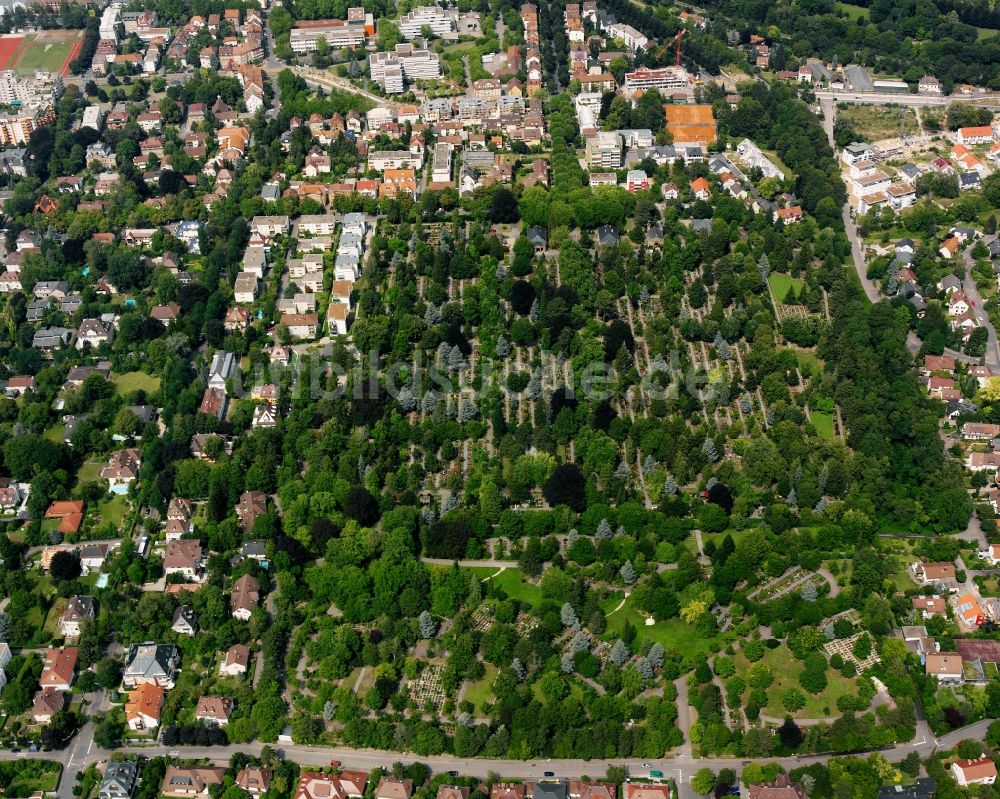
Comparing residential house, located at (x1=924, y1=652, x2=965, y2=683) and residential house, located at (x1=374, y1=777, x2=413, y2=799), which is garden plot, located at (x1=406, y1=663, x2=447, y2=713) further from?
residential house, located at (x1=924, y1=652, x2=965, y2=683)

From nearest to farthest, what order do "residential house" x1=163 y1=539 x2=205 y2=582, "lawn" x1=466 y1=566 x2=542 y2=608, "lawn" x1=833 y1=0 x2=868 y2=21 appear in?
"lawn" x1=466 y1=566 x2=542 y2=608
"residential house" x1=163 y1=539 x2=205 y2=582
"lawn" x1=833 y1=0 x2=868 y2=21

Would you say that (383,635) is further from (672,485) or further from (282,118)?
(282,118)

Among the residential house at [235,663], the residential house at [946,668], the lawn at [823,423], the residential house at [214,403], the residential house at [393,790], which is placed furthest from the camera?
the residential house at [214,403]

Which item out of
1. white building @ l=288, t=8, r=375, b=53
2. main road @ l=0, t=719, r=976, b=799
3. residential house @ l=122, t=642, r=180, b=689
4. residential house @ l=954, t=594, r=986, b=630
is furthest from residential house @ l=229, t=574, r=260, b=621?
white building @ l=288, t=8, r=375, b=53

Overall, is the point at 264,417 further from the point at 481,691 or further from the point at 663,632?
the point at 663,632

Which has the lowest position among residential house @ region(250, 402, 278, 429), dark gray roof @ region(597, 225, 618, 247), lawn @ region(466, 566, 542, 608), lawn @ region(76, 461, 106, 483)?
lawn @ region(76, 461, 106, 483)

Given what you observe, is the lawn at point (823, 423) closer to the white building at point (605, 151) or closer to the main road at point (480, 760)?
the main road at point (480, 760)

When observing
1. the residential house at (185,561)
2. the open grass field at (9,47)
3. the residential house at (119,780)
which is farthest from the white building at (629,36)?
the residential house at (119,780)
